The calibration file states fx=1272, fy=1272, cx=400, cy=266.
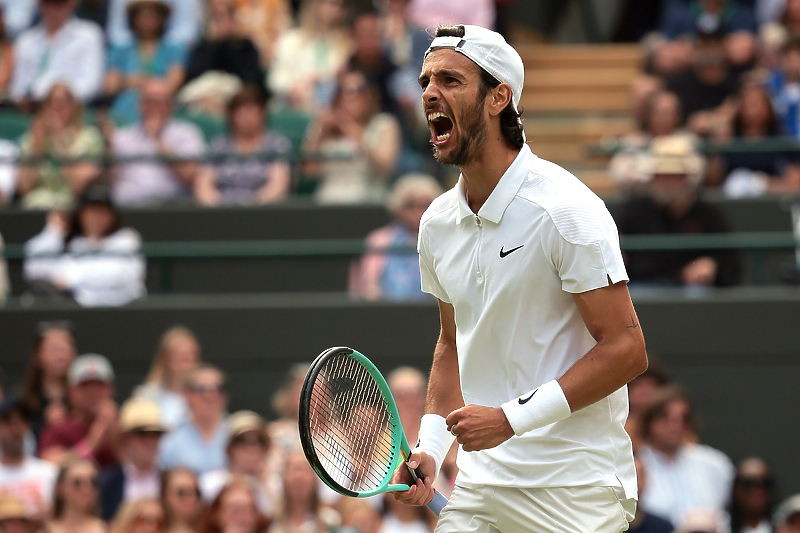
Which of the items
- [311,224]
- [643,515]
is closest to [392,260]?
[311,224]

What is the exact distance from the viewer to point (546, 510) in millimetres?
3363

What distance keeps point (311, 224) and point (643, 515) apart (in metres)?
3.48

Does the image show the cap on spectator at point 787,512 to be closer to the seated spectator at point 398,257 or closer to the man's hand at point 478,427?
the seated spectator at point 398,257

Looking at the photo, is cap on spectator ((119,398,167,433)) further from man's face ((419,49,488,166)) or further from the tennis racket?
man's face ((419,49,488,166))

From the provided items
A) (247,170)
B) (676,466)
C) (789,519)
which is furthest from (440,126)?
(247,170)

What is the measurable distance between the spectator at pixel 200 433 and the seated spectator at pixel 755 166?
4.03 metres

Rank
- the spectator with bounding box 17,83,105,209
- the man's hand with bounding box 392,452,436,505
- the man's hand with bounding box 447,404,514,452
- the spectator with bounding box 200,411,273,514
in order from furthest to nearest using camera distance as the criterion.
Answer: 1. the spectator with bounding box 17,83,105,209
2. the spectator with bounding box 200,411,273,514
3. the man's hand with bounding box 392,452,436,505
4. the man's hand with bounding box 447,404,514,452

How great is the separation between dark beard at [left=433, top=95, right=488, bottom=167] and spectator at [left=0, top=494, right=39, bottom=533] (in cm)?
389

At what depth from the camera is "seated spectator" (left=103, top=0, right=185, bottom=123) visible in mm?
10336

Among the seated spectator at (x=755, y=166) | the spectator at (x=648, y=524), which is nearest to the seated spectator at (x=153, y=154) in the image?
the seated spectator at (x=755, y=166)

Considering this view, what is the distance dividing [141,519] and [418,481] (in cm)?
338

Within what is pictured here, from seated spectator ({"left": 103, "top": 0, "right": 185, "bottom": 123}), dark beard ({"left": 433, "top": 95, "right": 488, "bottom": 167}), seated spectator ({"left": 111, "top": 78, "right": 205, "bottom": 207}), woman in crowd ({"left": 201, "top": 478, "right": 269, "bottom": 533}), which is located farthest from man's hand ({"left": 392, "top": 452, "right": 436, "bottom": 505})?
seated spectator ({"left": 103, "top": 0, "right": 185, "bottom": 123})

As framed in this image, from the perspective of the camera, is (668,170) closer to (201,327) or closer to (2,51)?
(201,327)

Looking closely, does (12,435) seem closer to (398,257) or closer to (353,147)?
(398,257)
